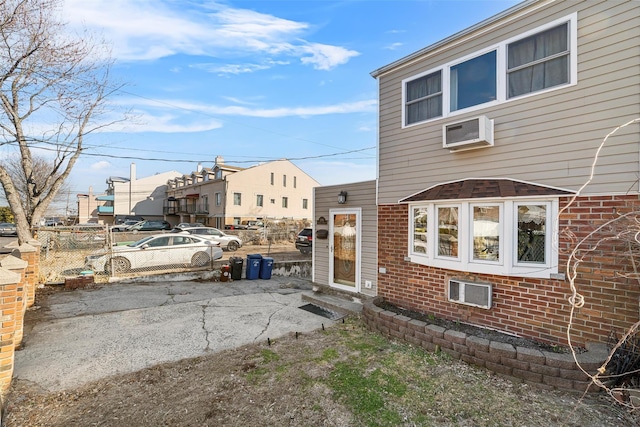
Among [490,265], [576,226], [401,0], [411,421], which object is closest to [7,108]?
[401,0]

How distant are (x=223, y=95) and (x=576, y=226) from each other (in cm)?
1367

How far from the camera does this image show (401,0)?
23.9ft

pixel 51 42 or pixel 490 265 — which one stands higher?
pixel 51 42

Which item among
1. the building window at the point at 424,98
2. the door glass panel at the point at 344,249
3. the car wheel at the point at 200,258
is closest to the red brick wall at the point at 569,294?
the door glass panel at the point at 344,249

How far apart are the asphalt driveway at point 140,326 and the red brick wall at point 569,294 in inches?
107

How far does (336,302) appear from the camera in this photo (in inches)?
261

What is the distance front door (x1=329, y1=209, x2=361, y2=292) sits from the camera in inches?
268

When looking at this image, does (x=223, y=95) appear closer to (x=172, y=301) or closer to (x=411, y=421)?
(x=172, y=301)

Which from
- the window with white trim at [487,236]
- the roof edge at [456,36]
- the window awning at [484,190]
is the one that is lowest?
the window with white trim at [487,236]

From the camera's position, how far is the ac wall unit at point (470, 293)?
4.54 m

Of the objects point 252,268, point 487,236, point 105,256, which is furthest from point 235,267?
point 487,236

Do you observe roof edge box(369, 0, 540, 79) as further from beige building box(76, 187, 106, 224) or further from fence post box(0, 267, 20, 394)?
beige building box(76, 187, 106, 224)

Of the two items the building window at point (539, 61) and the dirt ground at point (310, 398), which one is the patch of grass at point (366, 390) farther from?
the building window at point (539, 61)

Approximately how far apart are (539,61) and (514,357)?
4226 millimetres
